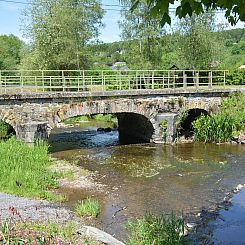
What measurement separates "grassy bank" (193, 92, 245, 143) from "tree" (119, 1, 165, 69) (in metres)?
7.84

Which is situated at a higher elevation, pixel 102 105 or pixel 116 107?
pixel 102 105

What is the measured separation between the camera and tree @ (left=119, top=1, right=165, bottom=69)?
2719cm

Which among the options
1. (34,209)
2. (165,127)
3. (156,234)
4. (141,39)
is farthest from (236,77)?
(156,234)

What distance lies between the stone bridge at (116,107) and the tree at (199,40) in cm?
660

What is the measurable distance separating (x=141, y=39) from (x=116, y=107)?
9463 mm

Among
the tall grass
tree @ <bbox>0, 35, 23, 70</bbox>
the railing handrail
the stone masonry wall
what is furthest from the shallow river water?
tree @ <bbox>0, 35, 23, 70</bbox>

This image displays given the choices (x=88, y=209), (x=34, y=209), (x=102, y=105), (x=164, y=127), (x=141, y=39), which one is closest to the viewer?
(x=34, y=209)

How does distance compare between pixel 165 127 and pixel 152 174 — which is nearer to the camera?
pixel 152 174

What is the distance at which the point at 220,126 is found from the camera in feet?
68.1

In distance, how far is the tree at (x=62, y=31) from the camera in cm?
2556

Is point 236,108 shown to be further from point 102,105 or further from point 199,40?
point 199,40

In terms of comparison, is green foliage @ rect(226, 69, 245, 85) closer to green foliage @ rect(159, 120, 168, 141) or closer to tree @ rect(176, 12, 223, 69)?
tree @ rect(176, 12, 223, 69)

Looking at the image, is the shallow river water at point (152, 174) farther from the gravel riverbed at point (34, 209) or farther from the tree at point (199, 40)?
the tree at point (199, 40)

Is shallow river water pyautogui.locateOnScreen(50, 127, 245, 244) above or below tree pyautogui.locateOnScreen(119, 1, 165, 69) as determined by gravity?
below
